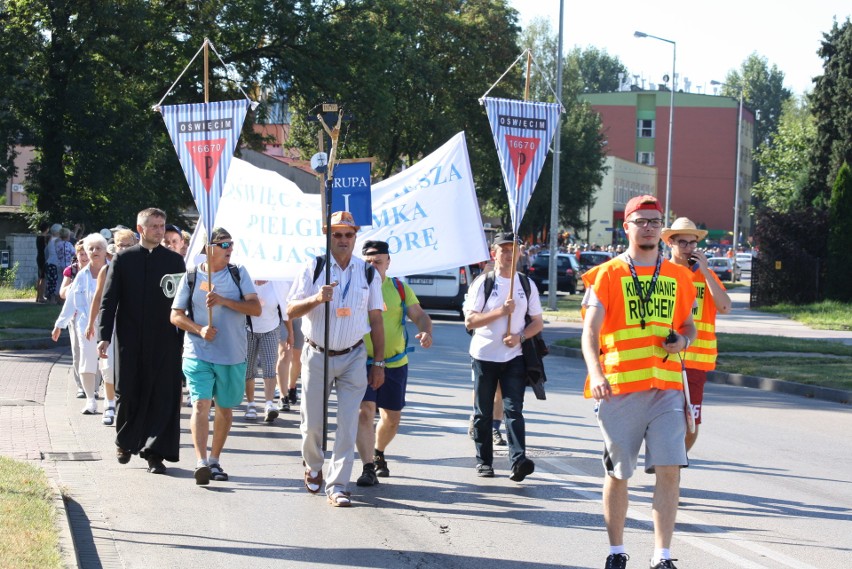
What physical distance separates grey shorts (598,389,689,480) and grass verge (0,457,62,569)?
107 inches

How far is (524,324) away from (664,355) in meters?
2.99

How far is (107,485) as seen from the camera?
8617 millimetres

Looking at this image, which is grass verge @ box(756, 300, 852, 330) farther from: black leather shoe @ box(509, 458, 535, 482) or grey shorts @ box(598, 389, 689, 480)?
grey shorts @ box(598, 389, 689, 480)

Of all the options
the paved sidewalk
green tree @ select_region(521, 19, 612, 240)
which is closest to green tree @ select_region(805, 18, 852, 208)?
green tree @ select_region(521, 19, 612, 240)

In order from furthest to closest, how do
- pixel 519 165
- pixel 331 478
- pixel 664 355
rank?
pixel 519 165 < pixel 331 478 < pixel 664 355

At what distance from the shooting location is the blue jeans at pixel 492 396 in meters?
8.77

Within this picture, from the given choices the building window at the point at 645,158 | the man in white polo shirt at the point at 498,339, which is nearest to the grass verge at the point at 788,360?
the man in white polo shirt at the point at 498,339

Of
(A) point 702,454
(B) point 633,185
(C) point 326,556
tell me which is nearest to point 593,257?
(A) point 702,454

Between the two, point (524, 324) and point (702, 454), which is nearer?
point (524, 324)

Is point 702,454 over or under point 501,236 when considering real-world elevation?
under

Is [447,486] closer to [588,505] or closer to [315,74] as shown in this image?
[588,505]

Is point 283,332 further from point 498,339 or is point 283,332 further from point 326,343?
point 326,343

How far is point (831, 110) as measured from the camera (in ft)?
162

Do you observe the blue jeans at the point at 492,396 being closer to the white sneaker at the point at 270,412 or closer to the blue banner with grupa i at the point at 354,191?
the blue banner with grupa i at the point at 354,191
